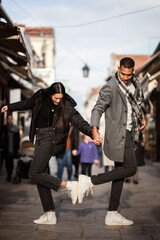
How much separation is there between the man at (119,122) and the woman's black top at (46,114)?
64 cm

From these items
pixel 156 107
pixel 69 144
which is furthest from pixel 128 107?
pixel 156 107

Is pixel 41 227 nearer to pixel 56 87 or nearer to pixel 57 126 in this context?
pixel 57 126

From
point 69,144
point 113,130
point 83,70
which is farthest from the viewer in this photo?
point 83,70

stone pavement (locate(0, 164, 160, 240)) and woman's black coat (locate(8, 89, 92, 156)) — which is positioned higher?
woman's black coat (locate(8, 89, 92, 156))

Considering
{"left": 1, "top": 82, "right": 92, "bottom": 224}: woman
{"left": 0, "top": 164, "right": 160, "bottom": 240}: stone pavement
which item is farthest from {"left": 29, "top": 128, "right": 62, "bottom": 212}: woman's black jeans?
{"left": 0, "top": 164, "right": 160, "bottom": 240}: stone pavement

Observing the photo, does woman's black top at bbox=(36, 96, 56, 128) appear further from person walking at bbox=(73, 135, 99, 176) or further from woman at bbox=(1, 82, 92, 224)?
person walking at bbox=(73, 135, 99, 176)

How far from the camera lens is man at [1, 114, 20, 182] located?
39.4ft

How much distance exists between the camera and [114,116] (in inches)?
213

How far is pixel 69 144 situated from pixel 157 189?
3.15m

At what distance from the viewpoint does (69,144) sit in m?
12.4

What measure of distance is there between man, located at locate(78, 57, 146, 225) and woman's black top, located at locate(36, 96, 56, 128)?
0.64 m

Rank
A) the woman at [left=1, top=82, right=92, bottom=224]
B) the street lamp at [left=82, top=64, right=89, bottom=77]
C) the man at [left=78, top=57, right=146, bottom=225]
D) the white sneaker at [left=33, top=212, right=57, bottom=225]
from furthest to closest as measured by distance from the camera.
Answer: the street lamp at [left=82, top=64, right=89, bottom=77]
the white sneaker at [left=33, top=212, right=57, bottom=225]
the woman at [left=1, top=82, right=92, bottom=224]
the man at [left=78, top=57, right=146, bottom=225]

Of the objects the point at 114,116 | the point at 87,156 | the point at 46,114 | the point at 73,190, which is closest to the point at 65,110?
the point at 46,114

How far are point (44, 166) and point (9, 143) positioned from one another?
21.7 ft
